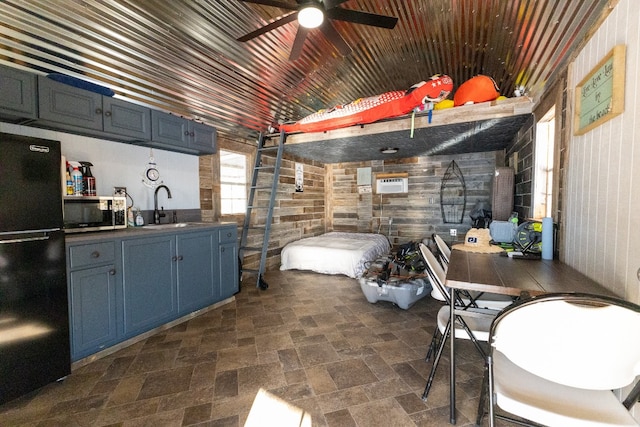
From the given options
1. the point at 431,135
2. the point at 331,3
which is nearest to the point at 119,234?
the point at 331,3

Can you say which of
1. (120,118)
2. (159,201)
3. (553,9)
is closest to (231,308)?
(159,201)

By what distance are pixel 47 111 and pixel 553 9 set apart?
3561mm

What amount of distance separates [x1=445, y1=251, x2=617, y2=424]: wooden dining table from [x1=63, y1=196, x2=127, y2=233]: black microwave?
8.87 feet

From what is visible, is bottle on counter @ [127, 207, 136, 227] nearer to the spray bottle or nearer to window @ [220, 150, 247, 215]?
the spray bottle

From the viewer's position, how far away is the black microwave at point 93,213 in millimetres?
2135

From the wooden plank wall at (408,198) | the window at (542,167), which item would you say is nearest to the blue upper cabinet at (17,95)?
the window at (542,167)

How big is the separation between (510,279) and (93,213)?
3.05 m

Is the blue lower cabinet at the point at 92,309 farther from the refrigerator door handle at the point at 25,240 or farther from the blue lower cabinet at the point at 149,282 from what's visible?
the refrigerator door handle at the point at 25,240

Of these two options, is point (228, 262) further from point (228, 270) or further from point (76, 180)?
point (76, 180)

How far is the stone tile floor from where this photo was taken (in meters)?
1.54

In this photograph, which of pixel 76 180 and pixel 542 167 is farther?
pixel 542 167

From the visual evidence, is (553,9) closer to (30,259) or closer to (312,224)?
(30,259)

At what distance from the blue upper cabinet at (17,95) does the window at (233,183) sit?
207 centimetres

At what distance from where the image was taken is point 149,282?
7.77 ft
